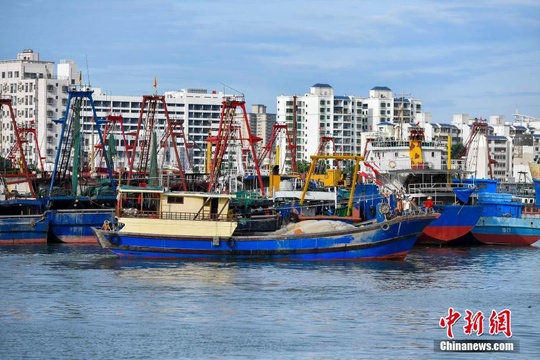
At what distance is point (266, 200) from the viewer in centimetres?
7262

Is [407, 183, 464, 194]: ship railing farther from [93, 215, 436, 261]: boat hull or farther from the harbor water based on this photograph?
[93, 215, 436, 261]: boat hull

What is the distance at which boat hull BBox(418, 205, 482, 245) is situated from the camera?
70.5 meters

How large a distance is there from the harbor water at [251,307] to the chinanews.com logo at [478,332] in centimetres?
24

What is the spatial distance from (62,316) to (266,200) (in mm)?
33923

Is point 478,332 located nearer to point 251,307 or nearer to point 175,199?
point 251,307

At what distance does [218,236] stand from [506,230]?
89.1 ft

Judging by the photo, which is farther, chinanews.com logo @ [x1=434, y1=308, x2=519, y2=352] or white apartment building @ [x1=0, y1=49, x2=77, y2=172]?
white apartment building @ [x1=0, y1=49, x2=77, y2=172]

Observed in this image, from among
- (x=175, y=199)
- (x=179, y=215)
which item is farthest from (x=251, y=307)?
(x=175, y=199)

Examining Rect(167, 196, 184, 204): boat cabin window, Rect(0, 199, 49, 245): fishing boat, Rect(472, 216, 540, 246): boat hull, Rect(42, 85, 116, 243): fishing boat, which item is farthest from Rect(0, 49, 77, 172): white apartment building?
Rect(167, 196, 184, 204): boat cabin window

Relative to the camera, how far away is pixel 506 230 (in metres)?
76.2

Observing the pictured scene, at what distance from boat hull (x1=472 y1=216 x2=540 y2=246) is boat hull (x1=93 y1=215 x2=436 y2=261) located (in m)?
20.2

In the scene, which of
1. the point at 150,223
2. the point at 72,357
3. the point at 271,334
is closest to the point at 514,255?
the point at 150,223

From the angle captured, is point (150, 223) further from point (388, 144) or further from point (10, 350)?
point (388, 144)

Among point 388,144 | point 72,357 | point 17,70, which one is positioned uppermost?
point 17,70
